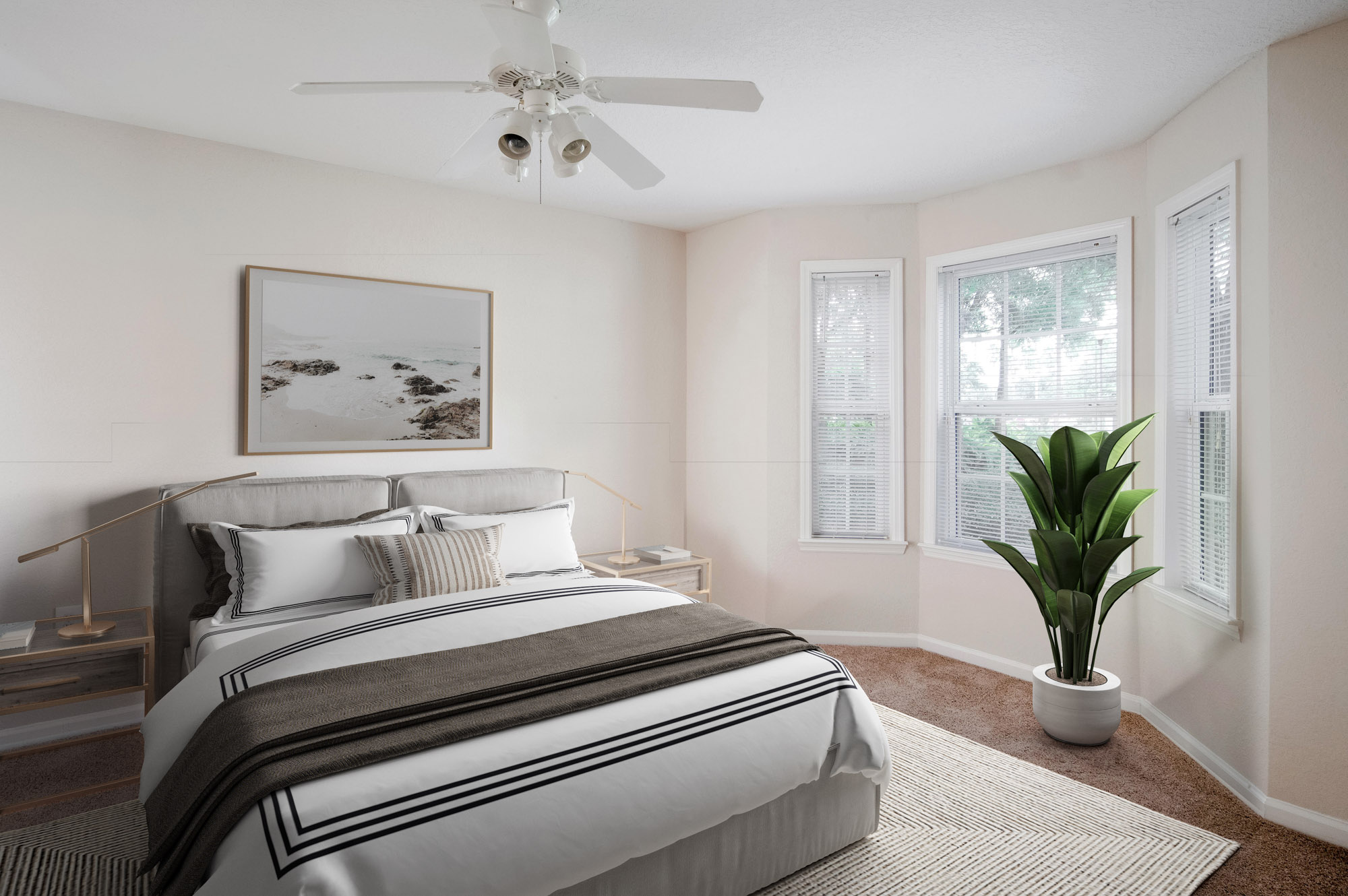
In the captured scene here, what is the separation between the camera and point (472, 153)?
229cm

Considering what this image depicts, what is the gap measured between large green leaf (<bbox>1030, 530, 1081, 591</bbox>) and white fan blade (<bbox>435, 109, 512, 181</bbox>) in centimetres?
244

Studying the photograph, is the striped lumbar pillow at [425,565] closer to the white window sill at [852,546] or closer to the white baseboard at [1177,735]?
the white window sill at [852,546]

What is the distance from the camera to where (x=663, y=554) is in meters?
4.21

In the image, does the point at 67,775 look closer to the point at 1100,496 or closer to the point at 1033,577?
the point at 1033,577

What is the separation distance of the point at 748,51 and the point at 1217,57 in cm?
161

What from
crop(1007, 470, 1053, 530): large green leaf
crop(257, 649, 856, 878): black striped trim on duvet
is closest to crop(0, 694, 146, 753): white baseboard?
crop(257, 649, 856, 878): black striped trim on duvet

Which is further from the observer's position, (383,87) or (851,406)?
(851,406)

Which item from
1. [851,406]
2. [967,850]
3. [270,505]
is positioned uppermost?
[851,406]

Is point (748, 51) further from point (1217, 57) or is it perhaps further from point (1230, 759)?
A: point (1230, 759)

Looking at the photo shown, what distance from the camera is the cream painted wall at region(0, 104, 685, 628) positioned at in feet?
9.55

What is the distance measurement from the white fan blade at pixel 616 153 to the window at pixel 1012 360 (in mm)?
2304

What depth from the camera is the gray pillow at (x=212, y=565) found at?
2.93 m

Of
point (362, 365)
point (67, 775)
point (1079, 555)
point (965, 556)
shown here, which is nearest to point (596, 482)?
point (362, 365)

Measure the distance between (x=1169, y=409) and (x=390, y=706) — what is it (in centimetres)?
320
